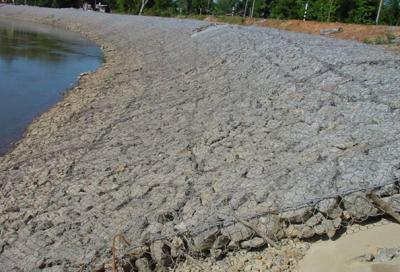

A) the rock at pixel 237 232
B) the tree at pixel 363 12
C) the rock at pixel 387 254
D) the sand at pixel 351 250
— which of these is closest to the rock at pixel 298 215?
the sand at pixel 351 250

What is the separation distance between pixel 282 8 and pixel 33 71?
78.0 feet

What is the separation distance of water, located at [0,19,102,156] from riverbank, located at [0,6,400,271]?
916 millimetres

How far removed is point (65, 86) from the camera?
19.4 metres

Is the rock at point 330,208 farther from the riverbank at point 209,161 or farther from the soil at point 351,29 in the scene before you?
the soil at point 351,29

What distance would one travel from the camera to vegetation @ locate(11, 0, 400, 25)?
1369 inches

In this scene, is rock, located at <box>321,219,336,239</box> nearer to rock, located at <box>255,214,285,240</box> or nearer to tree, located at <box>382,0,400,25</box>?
rock, located at <box>255,214,285,240</box>

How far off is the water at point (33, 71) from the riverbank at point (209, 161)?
916 mm

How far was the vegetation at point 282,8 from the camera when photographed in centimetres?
3478

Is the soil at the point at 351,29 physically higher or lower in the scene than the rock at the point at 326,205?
higher

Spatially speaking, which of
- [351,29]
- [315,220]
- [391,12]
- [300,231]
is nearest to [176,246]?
[300,231]

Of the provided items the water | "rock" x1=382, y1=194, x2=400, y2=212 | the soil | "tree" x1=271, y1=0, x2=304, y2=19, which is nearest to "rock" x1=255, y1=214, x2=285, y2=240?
"rock" x1=382, y1=194, x2=400, y2=212

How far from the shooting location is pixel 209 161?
862 cm

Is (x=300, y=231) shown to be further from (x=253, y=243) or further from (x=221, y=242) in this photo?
(x=221, y=242)

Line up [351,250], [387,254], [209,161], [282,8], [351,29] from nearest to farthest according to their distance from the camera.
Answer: [387,254] < [351,250] < [209,161] < [351,29] < [282,8]
